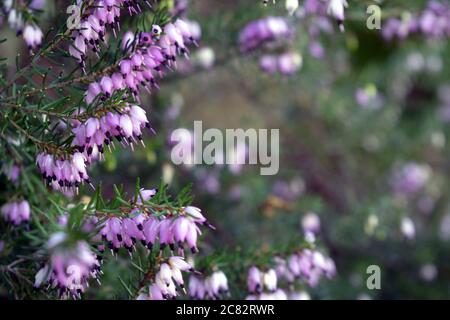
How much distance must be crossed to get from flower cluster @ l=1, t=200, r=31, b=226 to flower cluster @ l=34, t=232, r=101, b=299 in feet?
1.07

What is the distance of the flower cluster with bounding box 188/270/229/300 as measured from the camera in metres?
2.22

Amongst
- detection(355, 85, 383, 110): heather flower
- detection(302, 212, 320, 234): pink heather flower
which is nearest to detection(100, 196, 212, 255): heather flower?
detection(302, 212, 320, 234): pink heather flower

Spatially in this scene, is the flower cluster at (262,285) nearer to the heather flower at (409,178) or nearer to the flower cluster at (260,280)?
the flower cluster at (260,280)

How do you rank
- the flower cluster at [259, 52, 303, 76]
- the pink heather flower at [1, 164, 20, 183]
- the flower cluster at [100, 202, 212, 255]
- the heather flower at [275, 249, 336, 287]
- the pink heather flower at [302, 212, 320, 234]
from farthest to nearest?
1. the pink heather flower at [302, 212, 320, 234]
2. the flower cluster at [259, 52, 303, 76]
3. the heather flower at [275, 249, 336, 287]
4. the pink heather flower at [1, 164, 20, 183]
5. the flower cluster at [100, 202, 212, 255]

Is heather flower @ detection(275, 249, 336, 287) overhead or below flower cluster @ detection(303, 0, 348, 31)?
below

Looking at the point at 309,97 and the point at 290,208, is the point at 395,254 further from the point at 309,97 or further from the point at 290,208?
the point at 309,97

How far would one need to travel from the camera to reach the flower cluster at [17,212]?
85.0 inches

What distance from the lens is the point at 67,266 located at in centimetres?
167

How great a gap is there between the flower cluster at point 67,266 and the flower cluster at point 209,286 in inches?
18.7

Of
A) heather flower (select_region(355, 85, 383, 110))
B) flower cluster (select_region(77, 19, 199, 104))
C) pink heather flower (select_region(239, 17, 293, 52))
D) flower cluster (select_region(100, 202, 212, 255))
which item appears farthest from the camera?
heather flower (select_region(355, 85, 383, 110))

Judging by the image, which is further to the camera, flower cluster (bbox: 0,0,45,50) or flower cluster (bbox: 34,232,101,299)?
flower cluster (bbox: 0,0,45,50)

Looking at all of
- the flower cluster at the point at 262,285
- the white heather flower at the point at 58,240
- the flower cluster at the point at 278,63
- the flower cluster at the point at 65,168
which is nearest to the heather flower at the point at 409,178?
the flower cluster at the point at 278,63

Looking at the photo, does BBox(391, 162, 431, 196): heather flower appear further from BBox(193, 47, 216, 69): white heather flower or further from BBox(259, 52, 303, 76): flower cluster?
BBox(193, 47, 216, 69): white heather flower
